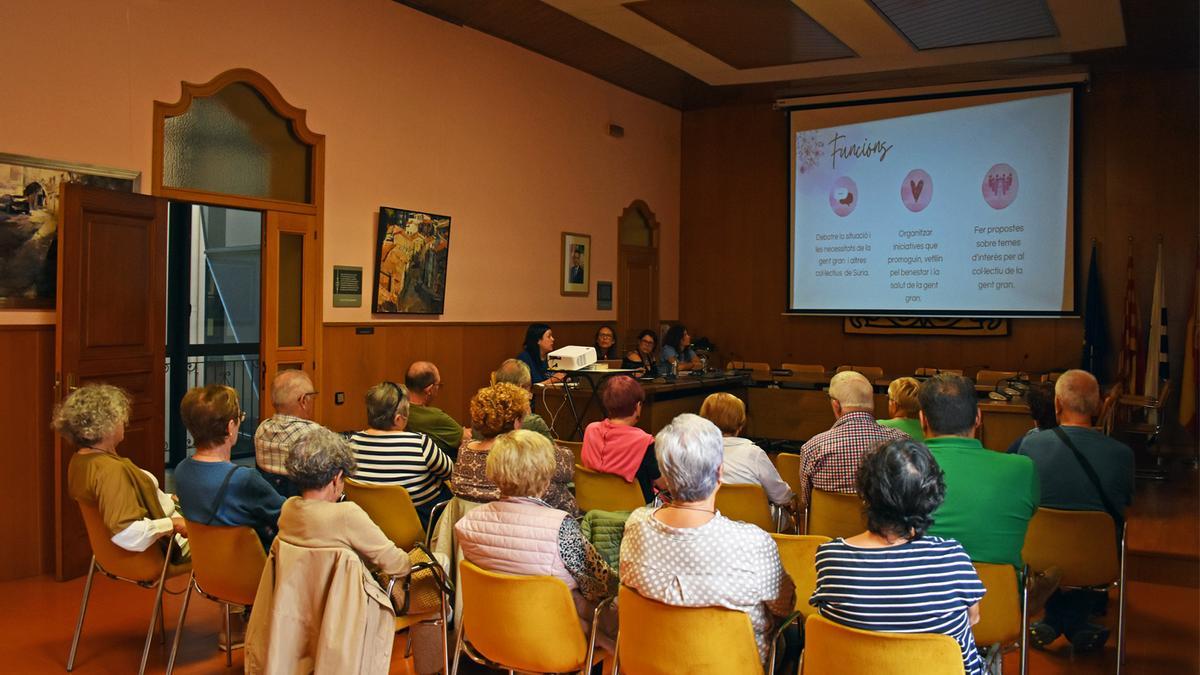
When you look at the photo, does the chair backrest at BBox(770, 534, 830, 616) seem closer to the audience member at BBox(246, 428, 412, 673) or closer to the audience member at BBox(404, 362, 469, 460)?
the audience member at BBox(246, 428, 412, 673)

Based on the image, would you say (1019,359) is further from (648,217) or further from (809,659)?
(809,659)

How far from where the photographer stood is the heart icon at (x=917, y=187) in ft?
31.9

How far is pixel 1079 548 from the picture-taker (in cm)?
Answer: 358

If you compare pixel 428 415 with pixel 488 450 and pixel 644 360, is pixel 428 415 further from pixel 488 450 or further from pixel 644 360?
pixel 644 360

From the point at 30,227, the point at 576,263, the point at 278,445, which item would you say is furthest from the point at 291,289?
the point at 576,263

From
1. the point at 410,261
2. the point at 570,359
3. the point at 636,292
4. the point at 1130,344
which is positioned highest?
the point at 410,261

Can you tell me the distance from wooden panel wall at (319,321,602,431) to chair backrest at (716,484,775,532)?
13.8 ft

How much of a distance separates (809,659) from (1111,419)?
614cm

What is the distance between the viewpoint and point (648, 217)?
36.5 ft

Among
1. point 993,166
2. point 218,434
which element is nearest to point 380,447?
point 218,434

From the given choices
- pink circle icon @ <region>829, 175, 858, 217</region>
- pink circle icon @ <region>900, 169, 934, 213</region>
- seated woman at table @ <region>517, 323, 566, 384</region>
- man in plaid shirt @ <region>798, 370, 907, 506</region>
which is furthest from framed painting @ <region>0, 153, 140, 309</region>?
pink circle icon @ <region>900, 169, 934, 213</region>

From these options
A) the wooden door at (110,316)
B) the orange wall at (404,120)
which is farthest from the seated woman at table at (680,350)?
the wooden door at (110,316)

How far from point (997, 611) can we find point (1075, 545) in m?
0.88

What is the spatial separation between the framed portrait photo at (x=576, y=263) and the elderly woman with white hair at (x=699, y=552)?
23.6ft
